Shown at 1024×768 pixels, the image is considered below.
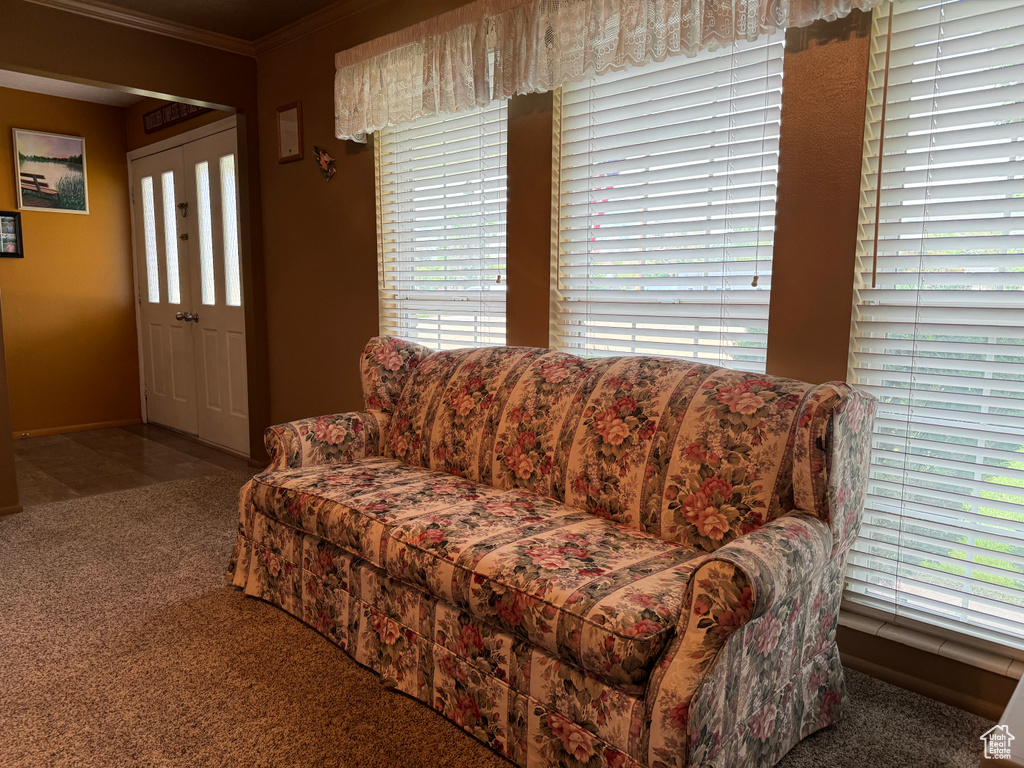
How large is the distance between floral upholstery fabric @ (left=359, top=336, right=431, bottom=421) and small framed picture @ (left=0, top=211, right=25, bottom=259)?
3713 millimetres

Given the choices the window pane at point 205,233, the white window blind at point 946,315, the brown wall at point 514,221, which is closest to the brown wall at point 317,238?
the brown wall at point 514,221

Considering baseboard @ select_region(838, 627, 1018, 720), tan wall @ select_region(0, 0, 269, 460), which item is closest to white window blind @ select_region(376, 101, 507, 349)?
tan wall @ select_region(0, 0, 269, 460)

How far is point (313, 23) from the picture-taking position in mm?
3734

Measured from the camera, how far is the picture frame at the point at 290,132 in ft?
13.0

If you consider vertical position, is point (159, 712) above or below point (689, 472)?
below

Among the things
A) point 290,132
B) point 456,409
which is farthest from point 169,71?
point 456,409

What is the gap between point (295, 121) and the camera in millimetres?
3969

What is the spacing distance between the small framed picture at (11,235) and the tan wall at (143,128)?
103 centimetres

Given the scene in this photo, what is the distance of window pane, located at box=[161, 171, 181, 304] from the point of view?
5.18m

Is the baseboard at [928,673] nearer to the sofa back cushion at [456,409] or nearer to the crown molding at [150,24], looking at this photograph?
the sofa back cushion at [456,409]

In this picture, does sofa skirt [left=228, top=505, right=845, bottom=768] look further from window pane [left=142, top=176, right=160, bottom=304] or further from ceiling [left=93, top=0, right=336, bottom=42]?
window pane [left=142, top=176, right=160, bottom=304]

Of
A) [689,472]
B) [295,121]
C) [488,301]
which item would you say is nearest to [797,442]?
[689,472]

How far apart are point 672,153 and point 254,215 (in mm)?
2863

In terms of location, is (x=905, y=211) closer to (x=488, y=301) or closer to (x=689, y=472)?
(x=689, y=472)
